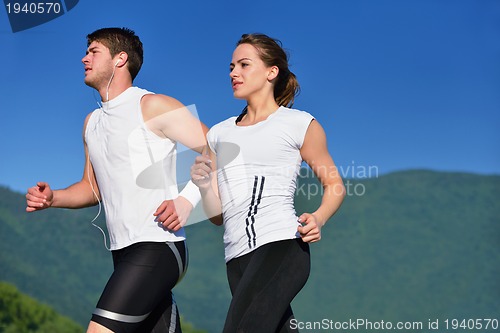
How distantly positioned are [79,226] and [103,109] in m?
11.4

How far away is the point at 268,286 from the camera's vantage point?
2680mm

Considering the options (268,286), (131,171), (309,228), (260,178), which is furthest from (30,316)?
(309,228)

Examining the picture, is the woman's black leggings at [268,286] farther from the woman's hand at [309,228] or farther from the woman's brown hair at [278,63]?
the woman's brown hair at [278,63]

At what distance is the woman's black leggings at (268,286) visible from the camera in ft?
8.61

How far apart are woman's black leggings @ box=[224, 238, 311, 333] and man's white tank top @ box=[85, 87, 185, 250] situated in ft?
1.61

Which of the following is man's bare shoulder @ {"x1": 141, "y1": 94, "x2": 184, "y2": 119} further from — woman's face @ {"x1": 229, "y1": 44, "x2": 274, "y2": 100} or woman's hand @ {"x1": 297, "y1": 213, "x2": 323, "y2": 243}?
woman's hand @ {"x1": 297, "y1": 213, "x2": 323, "y2": 243}

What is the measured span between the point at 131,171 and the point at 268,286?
2.85ft

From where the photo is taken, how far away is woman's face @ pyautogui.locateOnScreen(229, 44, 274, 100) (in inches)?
123

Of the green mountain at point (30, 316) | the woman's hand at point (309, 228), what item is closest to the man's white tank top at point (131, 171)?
the woman's hand at point (309, 228)

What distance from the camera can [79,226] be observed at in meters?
14.3

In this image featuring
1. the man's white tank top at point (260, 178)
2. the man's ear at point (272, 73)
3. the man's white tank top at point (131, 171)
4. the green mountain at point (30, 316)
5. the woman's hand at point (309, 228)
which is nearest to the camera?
the woman's hand at point (309, 228)

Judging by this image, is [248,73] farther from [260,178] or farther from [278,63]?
[260,178]

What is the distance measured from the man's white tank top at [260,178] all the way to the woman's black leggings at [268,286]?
54 millimetres

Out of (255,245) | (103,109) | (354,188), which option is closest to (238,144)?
(255,245)
